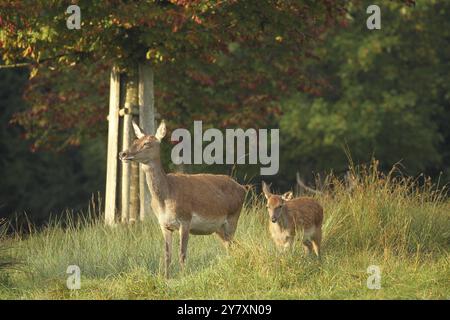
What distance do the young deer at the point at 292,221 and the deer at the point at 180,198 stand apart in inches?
22.2

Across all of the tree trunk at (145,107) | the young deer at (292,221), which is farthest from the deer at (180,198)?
the tree trunk at (145,107)

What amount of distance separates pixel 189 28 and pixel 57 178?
1606cm

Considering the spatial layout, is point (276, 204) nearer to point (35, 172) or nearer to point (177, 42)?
point (177, 42)

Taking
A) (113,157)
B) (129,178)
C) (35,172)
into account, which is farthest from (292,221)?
(35,172)

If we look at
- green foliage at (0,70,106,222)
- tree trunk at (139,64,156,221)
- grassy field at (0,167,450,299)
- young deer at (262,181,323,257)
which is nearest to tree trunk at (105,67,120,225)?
tree trunk at (139,64,156,221)

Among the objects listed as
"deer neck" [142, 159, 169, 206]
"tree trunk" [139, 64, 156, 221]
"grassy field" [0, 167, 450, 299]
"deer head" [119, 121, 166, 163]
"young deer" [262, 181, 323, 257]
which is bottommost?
"grassy field" [0, 167, 450, 299]

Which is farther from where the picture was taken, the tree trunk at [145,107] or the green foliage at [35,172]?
the green foliage at [35,172]

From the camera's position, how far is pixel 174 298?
40.2 feet

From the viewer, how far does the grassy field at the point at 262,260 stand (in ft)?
40.9

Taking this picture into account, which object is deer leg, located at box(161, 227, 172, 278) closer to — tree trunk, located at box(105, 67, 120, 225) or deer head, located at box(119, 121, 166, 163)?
deer head, located at box(119, 121, 166, 163)

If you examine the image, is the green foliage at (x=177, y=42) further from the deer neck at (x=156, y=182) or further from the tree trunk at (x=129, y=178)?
the deer neck at (x=156, y=182)

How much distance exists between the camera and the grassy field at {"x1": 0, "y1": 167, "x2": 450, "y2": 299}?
12461 millimetres

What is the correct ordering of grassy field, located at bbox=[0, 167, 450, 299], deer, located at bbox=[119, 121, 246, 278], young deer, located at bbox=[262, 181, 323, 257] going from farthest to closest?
young deer, located at bbox=[262, 181, 323, 257]
deer, located at bbox=[119, 121, 246, 278]
grassy field, located at bbox=[0, 167, 450, 299]

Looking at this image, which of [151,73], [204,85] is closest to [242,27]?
[151,73]
